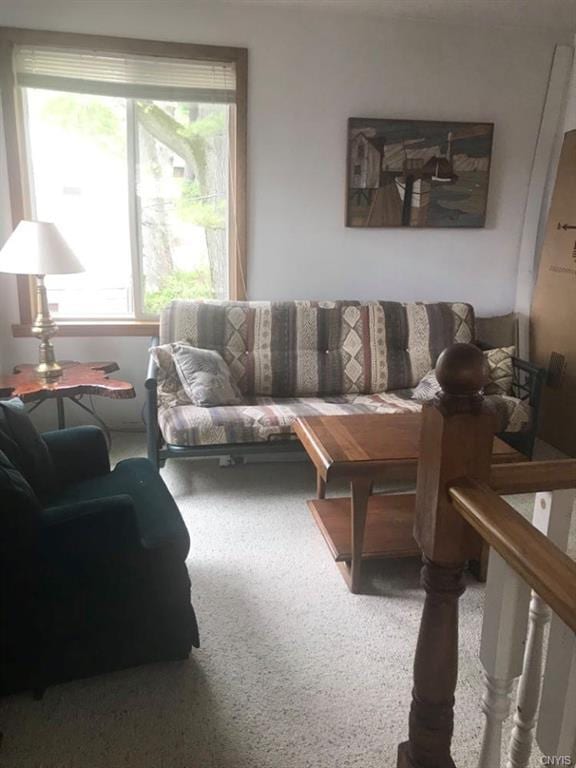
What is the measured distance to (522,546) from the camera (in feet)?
2.42

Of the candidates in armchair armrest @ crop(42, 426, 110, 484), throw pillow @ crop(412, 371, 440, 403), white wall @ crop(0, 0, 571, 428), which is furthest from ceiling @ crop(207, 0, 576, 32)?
armchair armrest @ crop(42, 426, 110, 484)

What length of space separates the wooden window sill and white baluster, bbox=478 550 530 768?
3025mm

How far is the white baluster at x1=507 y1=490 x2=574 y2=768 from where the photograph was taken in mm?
977

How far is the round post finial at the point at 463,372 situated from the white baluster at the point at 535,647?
0.27 m

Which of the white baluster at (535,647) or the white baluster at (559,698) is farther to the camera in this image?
the white baluster at (535,647)

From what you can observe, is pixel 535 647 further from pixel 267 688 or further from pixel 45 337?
pixel 45 337

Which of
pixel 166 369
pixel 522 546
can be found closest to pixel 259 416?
pixel 166 369

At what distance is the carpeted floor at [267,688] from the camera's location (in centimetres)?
149

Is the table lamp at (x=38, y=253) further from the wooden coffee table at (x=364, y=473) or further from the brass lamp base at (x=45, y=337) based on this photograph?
the wooden coffee table at (x=364, y=473)

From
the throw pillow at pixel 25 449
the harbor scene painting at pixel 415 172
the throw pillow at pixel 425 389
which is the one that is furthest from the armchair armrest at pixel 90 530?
the harbor scene painting at pixel 415 172

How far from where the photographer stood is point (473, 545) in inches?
36.3

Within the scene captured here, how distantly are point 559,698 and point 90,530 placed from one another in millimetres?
1205

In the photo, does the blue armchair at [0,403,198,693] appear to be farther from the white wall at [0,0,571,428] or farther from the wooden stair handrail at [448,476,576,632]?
the white wall at [0,0,571,428]

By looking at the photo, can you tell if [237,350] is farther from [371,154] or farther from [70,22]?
[70,22]
